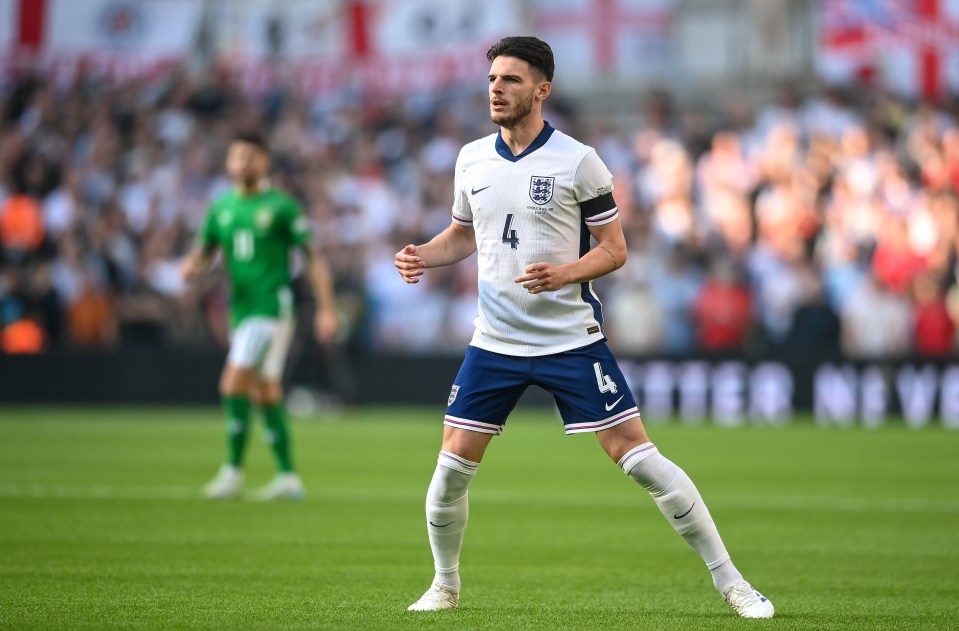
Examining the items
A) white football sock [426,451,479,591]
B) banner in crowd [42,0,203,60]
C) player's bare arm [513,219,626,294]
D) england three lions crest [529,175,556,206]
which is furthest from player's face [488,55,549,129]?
banner in crowd [42,0,203,60]

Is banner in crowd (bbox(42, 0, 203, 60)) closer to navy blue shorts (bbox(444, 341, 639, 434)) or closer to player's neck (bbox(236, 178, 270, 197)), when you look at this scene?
player's neck (bbox(236, 178, 270, 197))

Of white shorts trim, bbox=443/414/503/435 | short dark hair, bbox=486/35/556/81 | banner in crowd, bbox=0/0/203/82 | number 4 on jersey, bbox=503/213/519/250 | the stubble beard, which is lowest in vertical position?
white shorts trim, bbox=443/414/503/435

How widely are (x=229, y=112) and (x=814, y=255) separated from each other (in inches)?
404

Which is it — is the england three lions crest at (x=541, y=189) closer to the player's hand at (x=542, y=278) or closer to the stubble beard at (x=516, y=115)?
the stubble beard at (x=516, y=115)

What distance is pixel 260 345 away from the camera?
38.0 ft

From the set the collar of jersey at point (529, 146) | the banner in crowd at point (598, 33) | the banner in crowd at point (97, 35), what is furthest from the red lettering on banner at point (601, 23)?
the collar of jersey at point (529, 146)

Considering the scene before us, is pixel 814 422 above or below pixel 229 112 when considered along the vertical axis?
below

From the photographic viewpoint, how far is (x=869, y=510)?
448 inches

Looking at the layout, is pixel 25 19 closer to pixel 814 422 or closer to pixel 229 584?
pixel 814 422

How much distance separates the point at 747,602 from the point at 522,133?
231 cm

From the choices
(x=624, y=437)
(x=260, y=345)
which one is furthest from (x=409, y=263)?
(x=260, y=345)

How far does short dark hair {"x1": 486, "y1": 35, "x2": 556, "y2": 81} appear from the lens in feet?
21.7

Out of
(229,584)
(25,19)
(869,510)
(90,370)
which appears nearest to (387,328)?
(90,370)

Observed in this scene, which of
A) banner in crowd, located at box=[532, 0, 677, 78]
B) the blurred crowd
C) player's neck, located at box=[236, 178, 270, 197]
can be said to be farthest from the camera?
banner in crowd, located at box=[532, 0, 677, 78]
